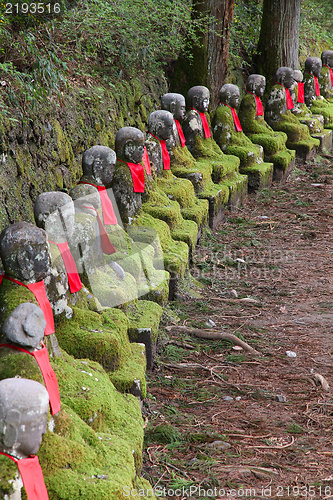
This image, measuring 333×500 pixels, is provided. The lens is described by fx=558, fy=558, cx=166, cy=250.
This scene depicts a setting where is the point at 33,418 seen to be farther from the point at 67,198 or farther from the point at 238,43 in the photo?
the point at 238,43

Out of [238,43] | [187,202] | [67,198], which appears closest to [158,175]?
[187,202]

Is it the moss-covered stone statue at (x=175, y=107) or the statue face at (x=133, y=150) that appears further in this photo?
the moss-covered stone statue at (x=175, y=107)

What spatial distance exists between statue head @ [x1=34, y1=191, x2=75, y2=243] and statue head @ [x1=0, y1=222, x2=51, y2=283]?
1.48 ft

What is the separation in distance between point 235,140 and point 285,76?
1.96 metres

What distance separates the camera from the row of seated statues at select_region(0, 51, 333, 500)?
1804mm

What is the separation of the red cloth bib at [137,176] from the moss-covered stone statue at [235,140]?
3.17 m

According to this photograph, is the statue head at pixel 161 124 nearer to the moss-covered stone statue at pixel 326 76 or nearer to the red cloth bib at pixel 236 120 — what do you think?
the red cloth bib at pixel 236 120

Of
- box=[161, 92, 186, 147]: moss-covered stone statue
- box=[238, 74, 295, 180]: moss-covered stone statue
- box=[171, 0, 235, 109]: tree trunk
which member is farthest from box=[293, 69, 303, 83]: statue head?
box=[161, 92, 186, 147]: moss-covered stone statue

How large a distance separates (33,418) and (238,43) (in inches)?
343

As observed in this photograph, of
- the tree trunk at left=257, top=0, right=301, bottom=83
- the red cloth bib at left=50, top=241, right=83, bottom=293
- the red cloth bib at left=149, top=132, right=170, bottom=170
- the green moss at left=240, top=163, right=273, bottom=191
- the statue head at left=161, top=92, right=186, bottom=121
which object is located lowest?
the green moss at left=240, top=163, right=273, bottom=191

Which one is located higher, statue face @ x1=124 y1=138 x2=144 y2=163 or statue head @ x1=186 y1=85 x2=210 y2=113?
statue head @ x1=186 y1=85 x2=210 y2=113

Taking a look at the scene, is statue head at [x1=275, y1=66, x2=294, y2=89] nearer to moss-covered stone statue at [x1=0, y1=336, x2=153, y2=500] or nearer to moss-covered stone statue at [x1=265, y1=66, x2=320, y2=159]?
moss-covered stone statue at [x1=265, y1=66, x2=320, y2=159]

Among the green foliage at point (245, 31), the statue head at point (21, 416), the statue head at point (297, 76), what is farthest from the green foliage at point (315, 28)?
the statue head at point (21, 416)

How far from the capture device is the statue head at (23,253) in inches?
80.8
